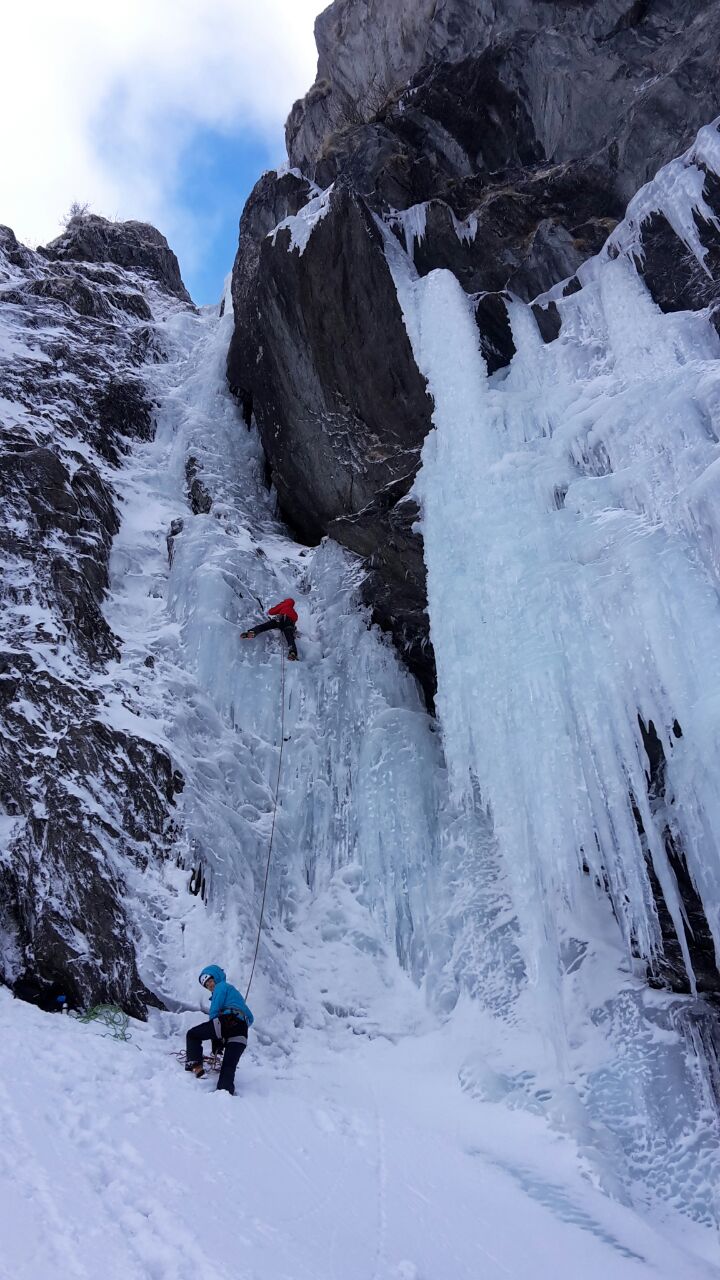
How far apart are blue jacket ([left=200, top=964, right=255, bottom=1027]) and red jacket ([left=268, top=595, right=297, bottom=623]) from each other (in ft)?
19.3

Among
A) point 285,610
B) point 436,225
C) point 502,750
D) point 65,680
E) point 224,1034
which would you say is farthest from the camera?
point 436,225

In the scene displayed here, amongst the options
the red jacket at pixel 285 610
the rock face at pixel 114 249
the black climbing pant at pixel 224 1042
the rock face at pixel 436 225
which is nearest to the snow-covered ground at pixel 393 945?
the black climbing pant at pixel 224 1042

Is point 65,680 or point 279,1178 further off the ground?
point 65,680

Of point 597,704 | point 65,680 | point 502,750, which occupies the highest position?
point 65,680

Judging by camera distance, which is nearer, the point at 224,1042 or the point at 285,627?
the point at 224,1042

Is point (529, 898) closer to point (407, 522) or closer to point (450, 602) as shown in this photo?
point (450, 602)

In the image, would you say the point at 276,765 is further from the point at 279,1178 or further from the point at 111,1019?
the point at 279,1178

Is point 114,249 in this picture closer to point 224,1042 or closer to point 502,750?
point 502,750

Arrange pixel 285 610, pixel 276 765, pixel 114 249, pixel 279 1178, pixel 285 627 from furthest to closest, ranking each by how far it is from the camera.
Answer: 1. pixel 114 249
2. pixel 285 610
3. pixel 285 627
4. pixel 276 765
5. pixel 279 1178

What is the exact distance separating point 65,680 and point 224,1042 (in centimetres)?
496

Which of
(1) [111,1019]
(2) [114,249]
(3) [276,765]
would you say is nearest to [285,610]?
(3) [276,765]

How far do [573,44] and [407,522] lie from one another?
9164mm

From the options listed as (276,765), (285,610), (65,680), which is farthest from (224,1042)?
(285,610)

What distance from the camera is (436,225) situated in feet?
43.2
